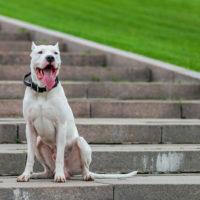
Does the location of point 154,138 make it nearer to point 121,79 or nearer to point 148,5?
point 121,79

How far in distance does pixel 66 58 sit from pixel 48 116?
5330mm

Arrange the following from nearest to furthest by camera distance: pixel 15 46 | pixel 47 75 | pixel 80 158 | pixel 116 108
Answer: pixel 47 75
pixel 80 158
pixel 116 108
pixel 15 46

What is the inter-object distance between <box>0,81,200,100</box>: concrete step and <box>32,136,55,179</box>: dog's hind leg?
3290 mm

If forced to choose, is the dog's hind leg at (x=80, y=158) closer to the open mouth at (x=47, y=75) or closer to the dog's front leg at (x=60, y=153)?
the dog's front leg at (x=60, y=153)

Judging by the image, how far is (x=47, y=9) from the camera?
17.6 metres

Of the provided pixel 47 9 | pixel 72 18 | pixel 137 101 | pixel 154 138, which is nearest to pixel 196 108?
pixel 137 101

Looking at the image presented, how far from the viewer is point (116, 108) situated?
29.1 ft

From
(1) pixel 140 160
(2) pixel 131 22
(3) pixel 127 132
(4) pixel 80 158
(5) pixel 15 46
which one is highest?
(2) pixel 131 22

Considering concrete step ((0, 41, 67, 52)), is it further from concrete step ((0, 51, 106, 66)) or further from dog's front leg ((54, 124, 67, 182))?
dog's front leg ((54, 124, 67, 182))

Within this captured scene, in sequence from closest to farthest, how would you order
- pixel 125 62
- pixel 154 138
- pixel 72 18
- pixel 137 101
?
1. pixel 154 138
2. pixel 137 101
3. pixel 125 62
4. pixel 72 18

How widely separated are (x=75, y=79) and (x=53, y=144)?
432 cm

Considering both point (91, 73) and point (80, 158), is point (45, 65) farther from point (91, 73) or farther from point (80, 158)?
point (91, 73)

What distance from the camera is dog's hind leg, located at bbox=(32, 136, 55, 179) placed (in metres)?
6.17

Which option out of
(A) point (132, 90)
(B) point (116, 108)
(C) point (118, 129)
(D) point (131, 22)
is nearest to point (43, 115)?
(C) point (118, 129)
